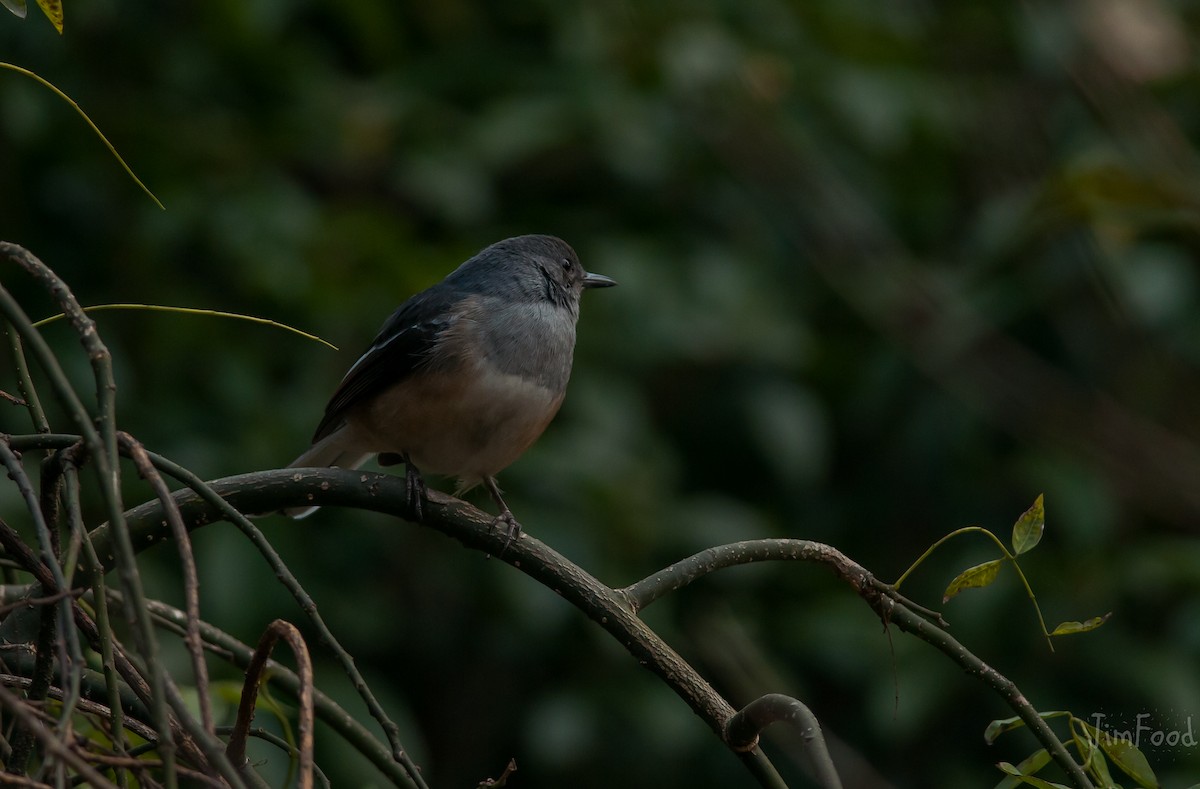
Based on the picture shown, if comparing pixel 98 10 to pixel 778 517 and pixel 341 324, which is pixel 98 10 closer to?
pixel 341 324

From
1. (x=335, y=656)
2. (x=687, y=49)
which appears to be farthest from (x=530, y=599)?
(x=335, y=656)

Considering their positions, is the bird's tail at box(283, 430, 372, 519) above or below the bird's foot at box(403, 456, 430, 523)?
below

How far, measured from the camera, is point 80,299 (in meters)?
4.48

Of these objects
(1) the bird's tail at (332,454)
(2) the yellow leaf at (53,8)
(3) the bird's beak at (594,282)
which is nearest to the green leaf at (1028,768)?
(2) the yellow leaf at (53,8)

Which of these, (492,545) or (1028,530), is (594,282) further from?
(1028,530)

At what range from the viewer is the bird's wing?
3443 millimetres

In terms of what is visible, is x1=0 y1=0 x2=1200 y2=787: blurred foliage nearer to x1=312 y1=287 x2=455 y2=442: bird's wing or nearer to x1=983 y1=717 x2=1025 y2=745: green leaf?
x1=312 y1=287 x2=455 y2=442: bird's wing

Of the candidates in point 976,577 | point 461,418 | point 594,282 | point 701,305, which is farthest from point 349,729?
point 701,305

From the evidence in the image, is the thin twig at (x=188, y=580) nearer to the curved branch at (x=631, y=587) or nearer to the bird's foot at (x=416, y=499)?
the curved branch at (x=631, y=587)

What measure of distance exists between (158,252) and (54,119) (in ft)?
1.88

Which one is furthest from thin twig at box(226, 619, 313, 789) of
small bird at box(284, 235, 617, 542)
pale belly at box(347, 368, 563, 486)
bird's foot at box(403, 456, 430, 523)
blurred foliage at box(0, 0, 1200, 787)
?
blurred foliage at box(0, 0, 1200, 787)

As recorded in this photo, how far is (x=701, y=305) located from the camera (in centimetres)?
513

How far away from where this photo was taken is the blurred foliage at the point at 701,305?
441 centimetres

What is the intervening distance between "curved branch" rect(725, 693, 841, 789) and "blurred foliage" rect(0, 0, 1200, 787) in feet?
7.86
